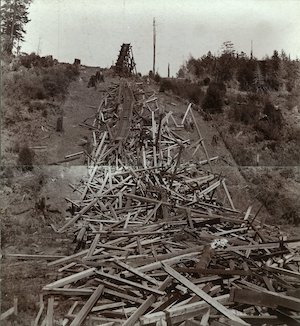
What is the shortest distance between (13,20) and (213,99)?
26.8ft

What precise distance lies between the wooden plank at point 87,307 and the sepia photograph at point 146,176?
0.03 m

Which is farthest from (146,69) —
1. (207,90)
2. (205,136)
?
(205,136)

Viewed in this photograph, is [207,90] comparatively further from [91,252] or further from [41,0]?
[91,252]

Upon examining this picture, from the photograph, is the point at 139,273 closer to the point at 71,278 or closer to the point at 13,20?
the point at 71,278

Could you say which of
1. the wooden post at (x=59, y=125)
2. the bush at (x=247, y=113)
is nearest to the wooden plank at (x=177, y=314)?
the wooden post at (x=59, y=125)

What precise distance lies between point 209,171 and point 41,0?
6569mm

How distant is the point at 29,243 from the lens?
7.33m

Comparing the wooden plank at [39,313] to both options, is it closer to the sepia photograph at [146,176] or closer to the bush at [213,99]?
the sepia photograph at [146,176]

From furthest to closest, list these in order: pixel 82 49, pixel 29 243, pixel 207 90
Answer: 1. pixel 207 90
2. pixel 82 49
3. pixel 29 243

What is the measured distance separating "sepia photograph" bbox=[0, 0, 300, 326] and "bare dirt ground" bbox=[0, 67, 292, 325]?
40 mm

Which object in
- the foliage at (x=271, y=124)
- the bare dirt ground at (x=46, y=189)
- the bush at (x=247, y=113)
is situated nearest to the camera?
the bare dirt ground at (x=46, y=189)

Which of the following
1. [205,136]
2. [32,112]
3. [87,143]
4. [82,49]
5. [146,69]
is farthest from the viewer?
[146,69]

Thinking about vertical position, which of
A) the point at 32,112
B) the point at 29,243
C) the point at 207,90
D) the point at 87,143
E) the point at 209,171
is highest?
the point at 207,90

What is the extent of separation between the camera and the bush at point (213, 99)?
15.2 metres
